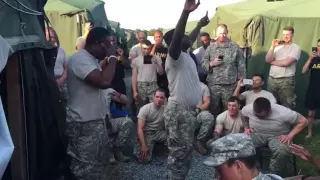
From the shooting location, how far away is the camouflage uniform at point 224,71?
7872 millimetres

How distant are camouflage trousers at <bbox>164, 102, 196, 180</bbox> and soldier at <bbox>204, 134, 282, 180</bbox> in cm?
235

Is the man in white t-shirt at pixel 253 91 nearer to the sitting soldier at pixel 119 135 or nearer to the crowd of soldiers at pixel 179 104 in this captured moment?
the crowd of soldiers at pixel 179 104

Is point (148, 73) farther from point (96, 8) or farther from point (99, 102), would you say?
point (96, 8)

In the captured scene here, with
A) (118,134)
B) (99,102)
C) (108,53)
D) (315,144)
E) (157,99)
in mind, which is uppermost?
(108,53)

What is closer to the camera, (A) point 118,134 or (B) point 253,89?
(A) point 118,134

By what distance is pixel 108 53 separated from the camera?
176 inches

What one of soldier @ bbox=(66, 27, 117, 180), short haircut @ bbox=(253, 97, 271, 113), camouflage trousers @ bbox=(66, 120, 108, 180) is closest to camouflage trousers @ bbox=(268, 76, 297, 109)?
short haircut @ bbox=(253, 97, 271, 113)

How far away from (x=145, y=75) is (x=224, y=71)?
4.53 ft

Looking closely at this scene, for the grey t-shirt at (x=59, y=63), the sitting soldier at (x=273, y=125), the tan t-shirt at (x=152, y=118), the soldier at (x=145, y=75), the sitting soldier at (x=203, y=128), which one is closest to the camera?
the sitting soldier at (x=273, y=125)

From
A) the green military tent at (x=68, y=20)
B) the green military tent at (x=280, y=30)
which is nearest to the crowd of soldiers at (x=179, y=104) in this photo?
the green military tent at (x=280, y=30)

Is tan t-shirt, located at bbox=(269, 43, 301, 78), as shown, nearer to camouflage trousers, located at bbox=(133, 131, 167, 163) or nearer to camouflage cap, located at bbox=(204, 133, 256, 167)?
camouflage trousers, located at bbox=(133, 131, 167, 163)

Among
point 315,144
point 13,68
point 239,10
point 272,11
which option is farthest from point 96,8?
point 13,68

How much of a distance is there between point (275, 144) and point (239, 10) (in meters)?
6.23

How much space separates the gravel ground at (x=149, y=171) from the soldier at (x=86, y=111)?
5.81ft
